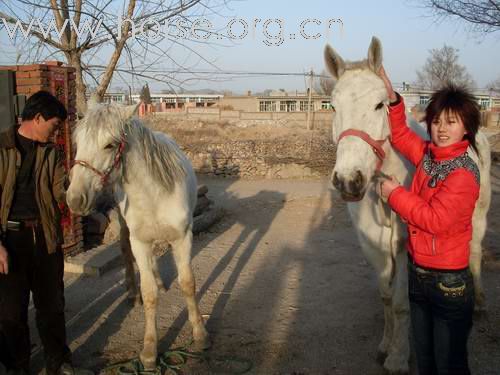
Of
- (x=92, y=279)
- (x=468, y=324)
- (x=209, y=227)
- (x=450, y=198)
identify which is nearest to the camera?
(x=450, y=198)

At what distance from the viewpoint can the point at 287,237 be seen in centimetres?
702

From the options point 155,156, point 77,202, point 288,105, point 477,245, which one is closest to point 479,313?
point 477,245

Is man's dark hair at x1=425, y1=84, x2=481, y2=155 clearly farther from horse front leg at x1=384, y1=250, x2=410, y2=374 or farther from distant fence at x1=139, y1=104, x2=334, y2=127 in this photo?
distant fence at x1=139, y1=104, x2=334, y2=127

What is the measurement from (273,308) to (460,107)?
2.88 metres

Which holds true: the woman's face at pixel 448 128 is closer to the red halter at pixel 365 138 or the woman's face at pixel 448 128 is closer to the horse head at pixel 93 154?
the red halter at pixel 365 138

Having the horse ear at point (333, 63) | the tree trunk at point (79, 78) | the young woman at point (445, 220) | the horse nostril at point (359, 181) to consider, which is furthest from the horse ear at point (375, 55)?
the tree trunk at point (79, 78)

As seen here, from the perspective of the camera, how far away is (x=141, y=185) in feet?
10.5

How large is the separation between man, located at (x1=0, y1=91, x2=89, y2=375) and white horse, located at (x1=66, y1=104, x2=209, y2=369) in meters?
0.26

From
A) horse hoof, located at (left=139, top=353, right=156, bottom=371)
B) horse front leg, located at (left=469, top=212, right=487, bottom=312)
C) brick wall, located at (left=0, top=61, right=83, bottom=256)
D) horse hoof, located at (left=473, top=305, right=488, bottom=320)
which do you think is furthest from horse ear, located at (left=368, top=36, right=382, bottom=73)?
brick wall, located at (left=0, top=61, right=83, bottom=256)

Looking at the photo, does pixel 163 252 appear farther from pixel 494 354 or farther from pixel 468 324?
pixel 468 324

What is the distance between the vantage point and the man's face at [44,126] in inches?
108

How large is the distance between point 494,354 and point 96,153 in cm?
326

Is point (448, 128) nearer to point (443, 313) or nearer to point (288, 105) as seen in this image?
point (443, 313)

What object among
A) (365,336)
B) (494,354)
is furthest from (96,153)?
(494,354)
